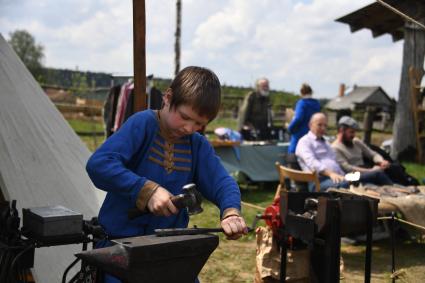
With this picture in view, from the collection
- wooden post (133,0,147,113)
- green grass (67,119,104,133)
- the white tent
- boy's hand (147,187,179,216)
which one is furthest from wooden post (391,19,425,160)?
boy's hand (147,187,179,216)

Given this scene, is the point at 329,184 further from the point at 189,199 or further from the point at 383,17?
the point at 383,17

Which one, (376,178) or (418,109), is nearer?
(376,178)

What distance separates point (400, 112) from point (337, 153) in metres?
5.02

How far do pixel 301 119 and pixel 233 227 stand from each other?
532 cm

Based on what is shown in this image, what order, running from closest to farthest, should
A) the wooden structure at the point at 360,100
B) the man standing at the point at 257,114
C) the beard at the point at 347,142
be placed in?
the beard at the point at 347,142 < the man standing at the point at 257,114 < the wooden structure at the point at 360,100

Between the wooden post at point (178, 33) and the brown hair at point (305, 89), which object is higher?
the wooden post at point (178, 33)

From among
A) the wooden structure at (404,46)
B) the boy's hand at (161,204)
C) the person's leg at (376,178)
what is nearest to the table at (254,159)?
the person's leg at (376,178)

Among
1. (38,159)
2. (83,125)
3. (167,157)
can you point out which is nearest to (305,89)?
(38,159)

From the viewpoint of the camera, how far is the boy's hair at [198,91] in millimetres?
1718

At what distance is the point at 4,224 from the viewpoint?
1.97 meters

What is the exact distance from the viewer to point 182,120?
1760mm

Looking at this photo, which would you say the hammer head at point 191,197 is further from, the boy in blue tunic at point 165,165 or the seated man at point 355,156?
the seated man at point 355,156

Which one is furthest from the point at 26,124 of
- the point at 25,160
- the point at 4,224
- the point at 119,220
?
the point at 119,220

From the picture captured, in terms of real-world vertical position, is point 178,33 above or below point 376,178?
above
